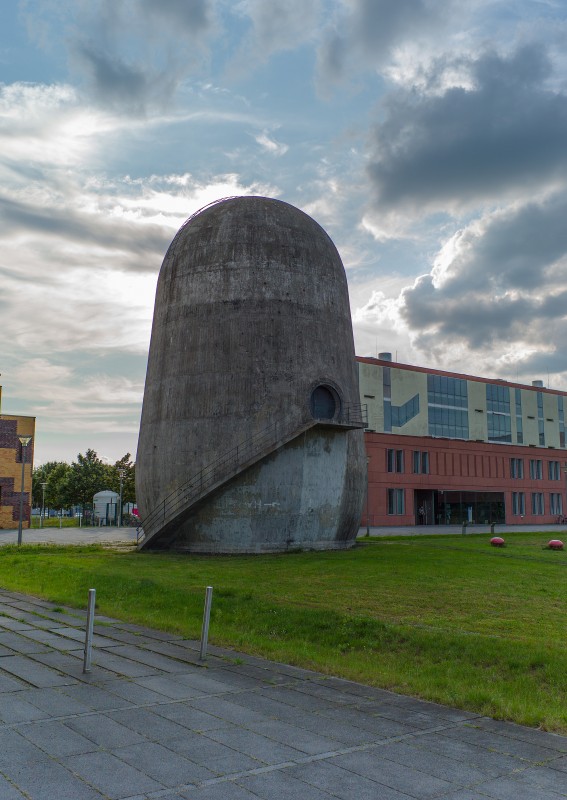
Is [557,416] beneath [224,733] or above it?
above

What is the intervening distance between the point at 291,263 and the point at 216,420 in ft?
Answer: 25.2

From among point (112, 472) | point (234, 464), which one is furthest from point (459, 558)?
point (112, 472)

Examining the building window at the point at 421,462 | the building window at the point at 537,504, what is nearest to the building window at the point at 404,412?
the building window at the point at 421,462

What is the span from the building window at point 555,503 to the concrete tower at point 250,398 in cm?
5345

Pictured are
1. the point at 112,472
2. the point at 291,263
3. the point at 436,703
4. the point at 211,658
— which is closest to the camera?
the point at 436,703

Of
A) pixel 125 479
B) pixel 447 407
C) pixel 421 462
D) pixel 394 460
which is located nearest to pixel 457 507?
pixel 421 462

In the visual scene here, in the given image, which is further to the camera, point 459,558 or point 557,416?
point 557,416

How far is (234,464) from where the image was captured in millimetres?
29391

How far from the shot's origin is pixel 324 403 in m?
32.3

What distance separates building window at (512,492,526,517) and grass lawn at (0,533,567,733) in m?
50.9

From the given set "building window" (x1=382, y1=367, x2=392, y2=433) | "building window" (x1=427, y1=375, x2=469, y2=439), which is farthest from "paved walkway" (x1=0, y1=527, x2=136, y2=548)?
"building window" (x1=427, y1=375, x2=469, y2=439)

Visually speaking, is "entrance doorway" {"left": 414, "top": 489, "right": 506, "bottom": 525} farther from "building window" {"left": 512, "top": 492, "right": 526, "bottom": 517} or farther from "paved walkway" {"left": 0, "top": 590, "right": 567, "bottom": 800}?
"paved walkway" {"left": 0, "top": 590, "right": 567, "bottom": 800}

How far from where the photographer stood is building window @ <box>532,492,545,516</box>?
7812 centimetres

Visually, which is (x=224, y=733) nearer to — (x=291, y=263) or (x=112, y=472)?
(x=291, y=263)
